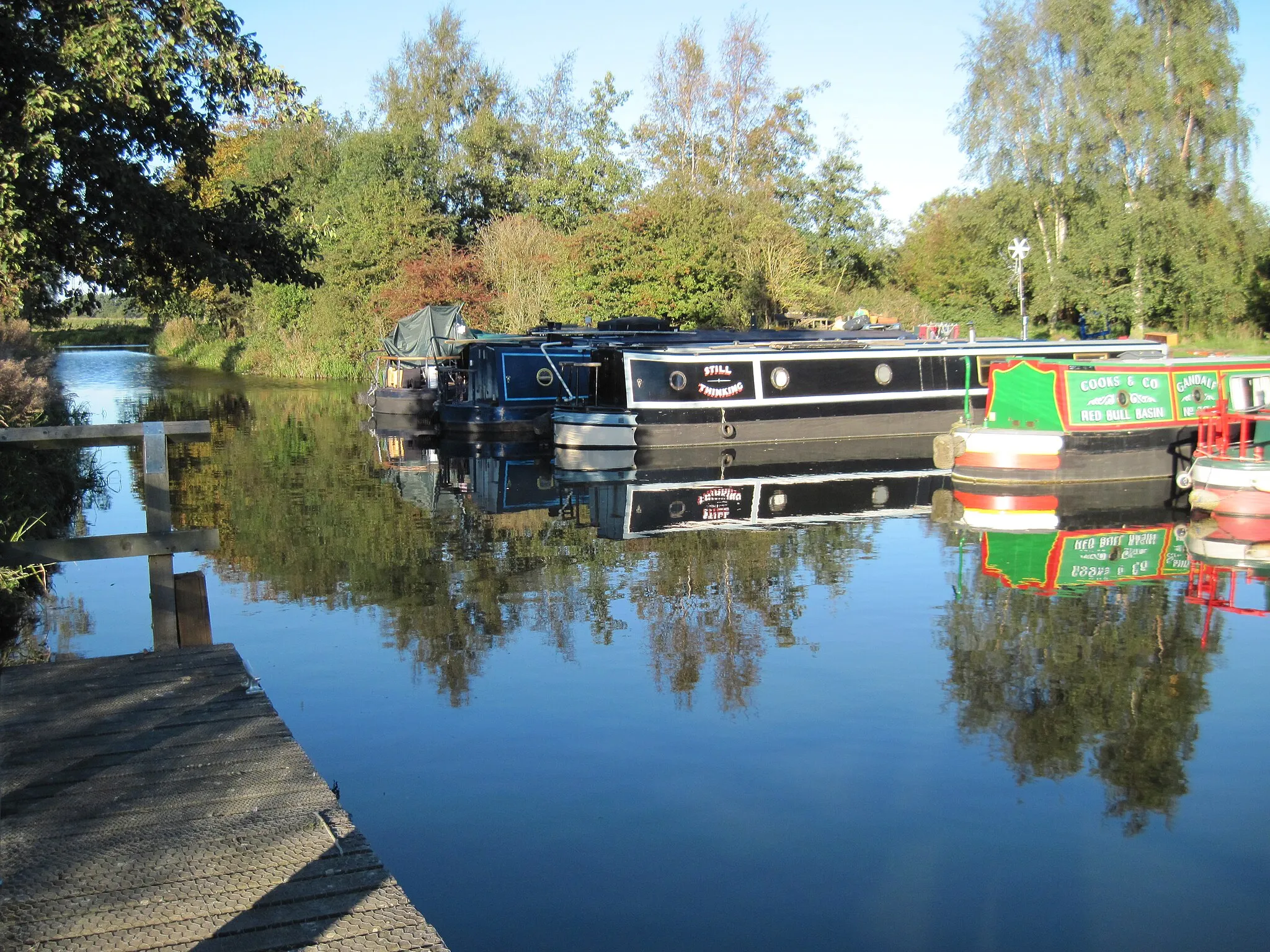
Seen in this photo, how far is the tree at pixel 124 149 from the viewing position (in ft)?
31.6

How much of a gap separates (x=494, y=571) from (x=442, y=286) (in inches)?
1114

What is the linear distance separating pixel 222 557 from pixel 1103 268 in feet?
96.5

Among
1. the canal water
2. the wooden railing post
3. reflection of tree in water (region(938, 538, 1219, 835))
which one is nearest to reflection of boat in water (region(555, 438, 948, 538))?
the canal water

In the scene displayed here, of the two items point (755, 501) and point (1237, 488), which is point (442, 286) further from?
point (1237, 488)

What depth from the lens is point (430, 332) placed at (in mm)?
29312

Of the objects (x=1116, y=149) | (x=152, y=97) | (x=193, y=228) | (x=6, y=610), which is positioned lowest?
(x=6, y=610)

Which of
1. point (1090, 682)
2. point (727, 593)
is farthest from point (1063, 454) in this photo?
point (1090, 682)

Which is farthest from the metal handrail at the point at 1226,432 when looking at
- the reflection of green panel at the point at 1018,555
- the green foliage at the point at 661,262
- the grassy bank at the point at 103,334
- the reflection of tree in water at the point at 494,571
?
the grassy bank at the point at 103,334

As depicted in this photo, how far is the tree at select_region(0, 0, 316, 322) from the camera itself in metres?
9.62

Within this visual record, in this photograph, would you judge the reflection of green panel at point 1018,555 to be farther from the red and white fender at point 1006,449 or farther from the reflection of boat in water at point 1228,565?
the red and white fender at point 1006,449

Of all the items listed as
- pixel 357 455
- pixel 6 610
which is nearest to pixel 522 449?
pixel 357 455

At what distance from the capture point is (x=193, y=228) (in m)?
11.3

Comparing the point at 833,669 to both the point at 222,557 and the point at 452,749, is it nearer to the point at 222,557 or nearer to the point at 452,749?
the point at 452,749

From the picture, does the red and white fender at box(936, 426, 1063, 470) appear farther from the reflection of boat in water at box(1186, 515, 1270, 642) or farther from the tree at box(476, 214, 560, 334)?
the tree at box(476, 214, 560, 334)
